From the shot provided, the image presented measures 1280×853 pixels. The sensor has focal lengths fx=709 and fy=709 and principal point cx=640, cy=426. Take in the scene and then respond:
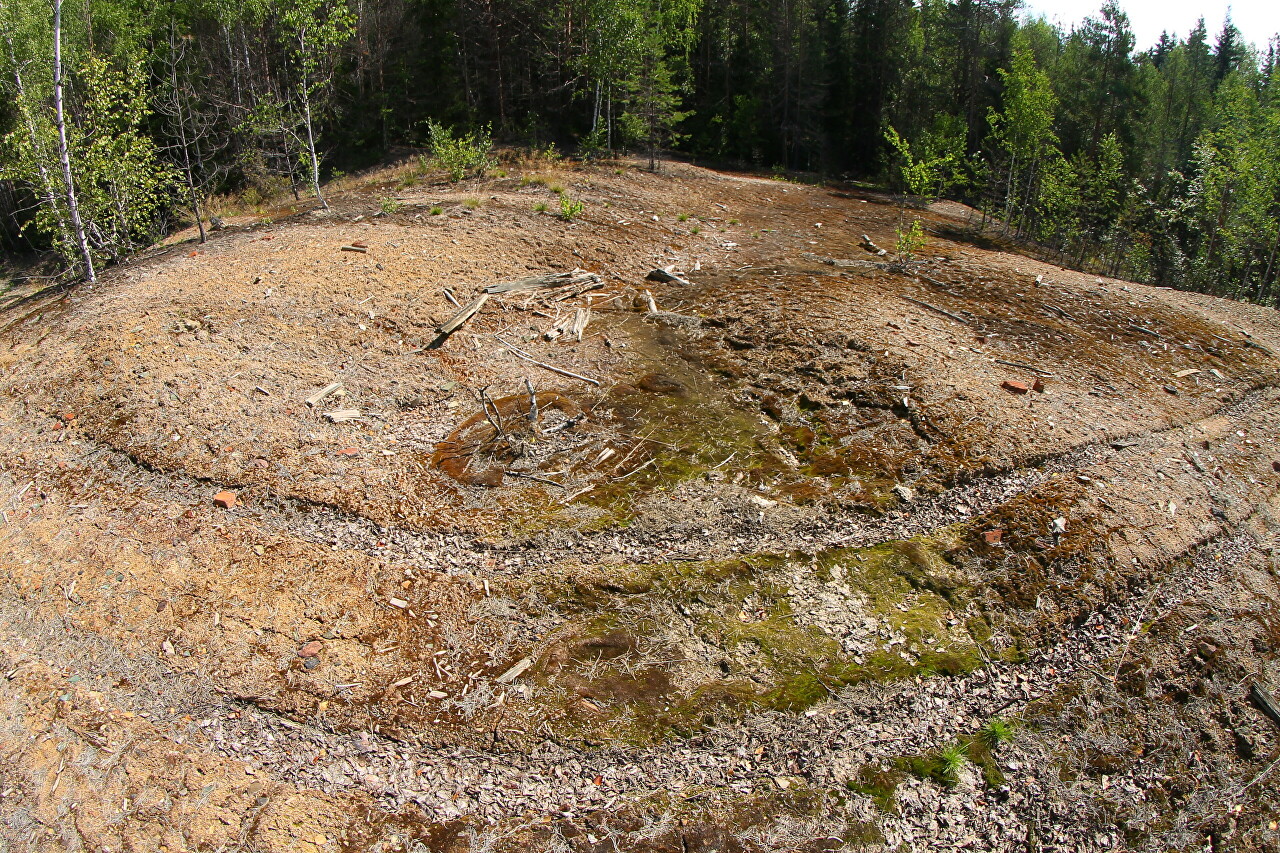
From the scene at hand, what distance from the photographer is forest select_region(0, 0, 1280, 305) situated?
21.2 meters

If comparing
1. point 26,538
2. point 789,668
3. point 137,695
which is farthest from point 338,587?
point 789,668

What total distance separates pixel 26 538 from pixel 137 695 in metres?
2.65

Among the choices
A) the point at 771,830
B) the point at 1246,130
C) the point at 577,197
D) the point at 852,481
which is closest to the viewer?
the point at 771,830

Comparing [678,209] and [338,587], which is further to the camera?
[678,209]

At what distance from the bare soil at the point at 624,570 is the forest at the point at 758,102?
10.3 metres

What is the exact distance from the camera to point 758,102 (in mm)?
29750

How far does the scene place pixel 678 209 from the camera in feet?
54.3

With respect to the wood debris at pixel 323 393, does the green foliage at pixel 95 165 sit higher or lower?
higher

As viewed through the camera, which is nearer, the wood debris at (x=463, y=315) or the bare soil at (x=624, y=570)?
the bare soil at (x=624, y=570)

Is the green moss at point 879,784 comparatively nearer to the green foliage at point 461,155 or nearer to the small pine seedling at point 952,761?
the small pine seedling at point 952,761

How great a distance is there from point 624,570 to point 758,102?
91.8ft

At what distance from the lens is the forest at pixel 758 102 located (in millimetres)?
21250

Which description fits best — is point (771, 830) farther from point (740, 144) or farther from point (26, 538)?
point (740, 144)

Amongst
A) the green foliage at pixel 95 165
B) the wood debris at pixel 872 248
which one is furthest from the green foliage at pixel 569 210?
the green foliage at pixel 95 165
